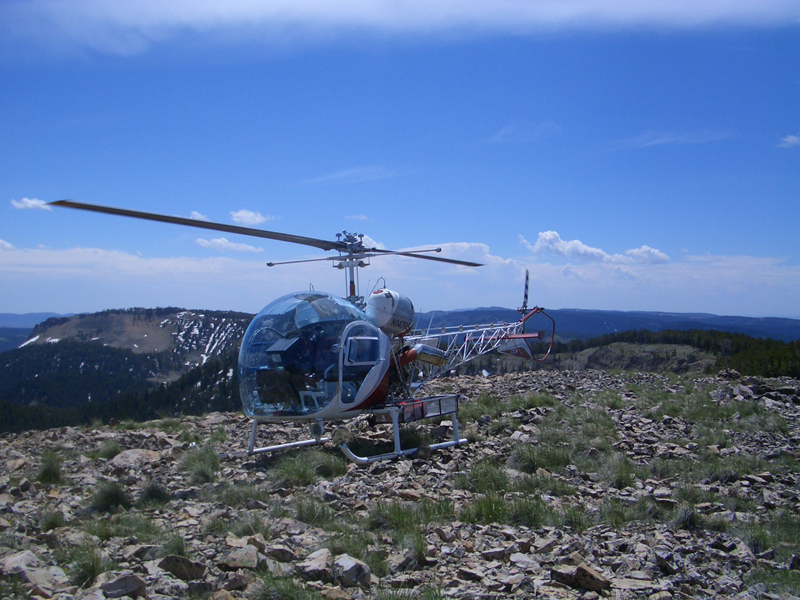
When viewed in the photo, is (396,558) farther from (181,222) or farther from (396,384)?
(396,384)

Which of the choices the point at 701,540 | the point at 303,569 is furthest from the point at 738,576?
the point at 303,569

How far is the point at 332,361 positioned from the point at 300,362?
23.0 inches

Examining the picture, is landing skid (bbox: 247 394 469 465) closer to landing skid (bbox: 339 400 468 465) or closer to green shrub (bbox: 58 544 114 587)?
landing skid (bbox: 339 400 468 465)

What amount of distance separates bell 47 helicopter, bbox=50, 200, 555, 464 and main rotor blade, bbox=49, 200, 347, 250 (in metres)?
0.04

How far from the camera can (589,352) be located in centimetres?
5606

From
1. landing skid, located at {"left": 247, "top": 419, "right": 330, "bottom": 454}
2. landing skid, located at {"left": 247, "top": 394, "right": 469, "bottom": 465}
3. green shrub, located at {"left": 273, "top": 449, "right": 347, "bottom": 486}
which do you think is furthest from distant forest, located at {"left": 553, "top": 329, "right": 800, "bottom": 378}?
green shrub, located at {"left": 273, "top": 449, "right": 347, "bottom": 486}

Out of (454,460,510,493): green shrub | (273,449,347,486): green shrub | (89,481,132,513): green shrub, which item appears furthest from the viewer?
(273,449,347,486): green shrub

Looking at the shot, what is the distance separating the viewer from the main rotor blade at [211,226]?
7316mm

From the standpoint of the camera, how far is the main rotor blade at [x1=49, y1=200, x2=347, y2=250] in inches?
288

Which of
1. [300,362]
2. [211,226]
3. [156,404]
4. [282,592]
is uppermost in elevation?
[211,226]

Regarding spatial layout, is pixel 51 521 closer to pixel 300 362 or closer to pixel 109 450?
pixel 300 362

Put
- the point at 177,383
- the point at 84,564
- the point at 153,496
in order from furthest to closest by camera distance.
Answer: the point at 177,383 < the point at 153,496 < the point at 84,564

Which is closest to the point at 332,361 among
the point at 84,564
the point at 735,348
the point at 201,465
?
the point at 201,465

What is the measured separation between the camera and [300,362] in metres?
11.3
